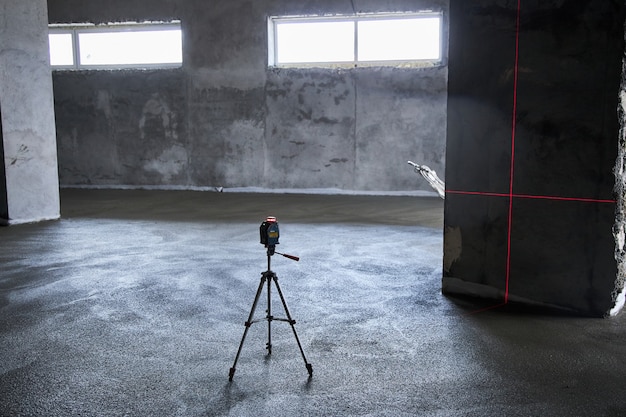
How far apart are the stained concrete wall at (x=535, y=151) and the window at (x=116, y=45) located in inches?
306

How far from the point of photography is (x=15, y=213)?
6594 millimetres

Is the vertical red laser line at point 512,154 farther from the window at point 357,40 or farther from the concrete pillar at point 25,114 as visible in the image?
the window at point 357,40

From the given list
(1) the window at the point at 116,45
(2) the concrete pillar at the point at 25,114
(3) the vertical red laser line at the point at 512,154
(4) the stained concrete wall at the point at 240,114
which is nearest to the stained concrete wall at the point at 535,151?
(3) the vertical red laser line at the point at 512,154

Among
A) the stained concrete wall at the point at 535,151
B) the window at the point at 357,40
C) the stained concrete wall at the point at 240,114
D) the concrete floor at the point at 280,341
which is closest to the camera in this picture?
the concrete floor at the point at 280,341

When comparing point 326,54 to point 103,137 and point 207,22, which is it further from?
point 103,137

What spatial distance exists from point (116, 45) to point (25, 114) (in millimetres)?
4372

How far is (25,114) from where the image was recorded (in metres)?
6.54

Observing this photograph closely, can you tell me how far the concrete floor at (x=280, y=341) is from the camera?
7.55ft

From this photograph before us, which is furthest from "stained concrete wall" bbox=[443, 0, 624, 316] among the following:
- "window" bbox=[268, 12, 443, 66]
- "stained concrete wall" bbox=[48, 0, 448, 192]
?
"window" bbox=[268, 12, 443, 66]

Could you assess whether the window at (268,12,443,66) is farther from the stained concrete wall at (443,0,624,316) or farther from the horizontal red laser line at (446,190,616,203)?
the horizontal red laser line at (446,190,616,203)

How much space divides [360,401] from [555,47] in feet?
8.02

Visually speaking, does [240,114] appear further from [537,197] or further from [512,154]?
[537,197]

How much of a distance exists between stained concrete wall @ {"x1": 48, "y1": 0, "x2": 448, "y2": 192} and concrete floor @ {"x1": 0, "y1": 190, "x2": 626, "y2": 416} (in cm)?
435

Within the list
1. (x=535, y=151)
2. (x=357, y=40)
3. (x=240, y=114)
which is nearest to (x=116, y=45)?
(x=240, y=114)
